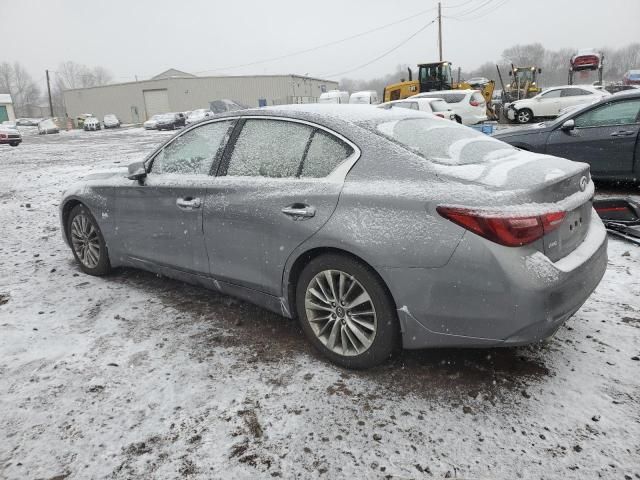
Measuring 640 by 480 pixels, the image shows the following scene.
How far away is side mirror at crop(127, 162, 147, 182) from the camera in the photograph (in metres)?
3.84

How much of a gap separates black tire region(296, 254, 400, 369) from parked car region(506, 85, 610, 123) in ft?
67.6

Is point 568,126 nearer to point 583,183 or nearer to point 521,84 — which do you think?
point 583,183

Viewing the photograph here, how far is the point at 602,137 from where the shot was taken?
22.5 feet

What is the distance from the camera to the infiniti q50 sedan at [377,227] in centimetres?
230

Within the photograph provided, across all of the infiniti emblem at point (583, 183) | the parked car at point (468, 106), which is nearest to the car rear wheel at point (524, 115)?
the parked car at point (468, 106)

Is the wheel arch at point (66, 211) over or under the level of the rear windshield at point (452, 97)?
under

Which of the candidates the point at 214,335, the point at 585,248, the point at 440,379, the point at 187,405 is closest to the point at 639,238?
the point at 585,248

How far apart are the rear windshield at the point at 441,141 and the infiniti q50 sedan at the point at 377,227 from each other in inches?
0.6

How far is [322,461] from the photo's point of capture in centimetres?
217

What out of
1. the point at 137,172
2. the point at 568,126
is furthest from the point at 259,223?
the point at 568,126

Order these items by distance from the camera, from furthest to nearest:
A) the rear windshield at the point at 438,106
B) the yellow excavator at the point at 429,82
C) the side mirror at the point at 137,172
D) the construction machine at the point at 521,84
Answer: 1. the construction machine at the point at 521,84
2. the yellow excavator at the point at 429,82
3. the rear windshield at the point at 438,106
4. the side mirror at the point at 137,172

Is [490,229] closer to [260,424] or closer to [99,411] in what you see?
[260,424]

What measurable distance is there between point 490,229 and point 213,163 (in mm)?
2043

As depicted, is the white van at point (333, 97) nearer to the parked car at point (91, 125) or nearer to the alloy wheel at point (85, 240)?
the parked car at point (91, 125)
